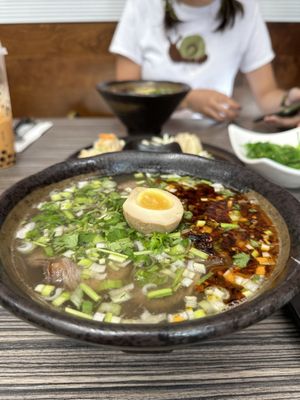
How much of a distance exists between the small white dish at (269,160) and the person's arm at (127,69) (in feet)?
4.33

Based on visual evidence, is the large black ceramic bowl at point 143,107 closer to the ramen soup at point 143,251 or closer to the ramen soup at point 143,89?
the ramen soup at point 143,89

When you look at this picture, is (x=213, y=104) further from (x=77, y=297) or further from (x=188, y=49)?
(x=77, y=297)

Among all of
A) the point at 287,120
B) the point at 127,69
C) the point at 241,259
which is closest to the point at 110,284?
the point at 241,259

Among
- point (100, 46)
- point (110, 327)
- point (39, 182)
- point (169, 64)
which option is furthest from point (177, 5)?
point (110, 327)

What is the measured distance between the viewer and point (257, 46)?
3326 millimetres

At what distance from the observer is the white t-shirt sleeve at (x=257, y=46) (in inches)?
129

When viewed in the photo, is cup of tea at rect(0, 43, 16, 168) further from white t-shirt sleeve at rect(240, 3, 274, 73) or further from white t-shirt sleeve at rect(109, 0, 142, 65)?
white t-shirt sleeve at rect(240, 3, 274, 73)

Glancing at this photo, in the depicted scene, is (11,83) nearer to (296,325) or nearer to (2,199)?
(2,199)

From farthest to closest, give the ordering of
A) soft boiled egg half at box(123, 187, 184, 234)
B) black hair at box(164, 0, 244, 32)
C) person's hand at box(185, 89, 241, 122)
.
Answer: black hair at box(164, 0, 244, 32) < person's hand at box(185, 89, 241, 122) < soft boiled egg half at box(123, 187, 184, 234)

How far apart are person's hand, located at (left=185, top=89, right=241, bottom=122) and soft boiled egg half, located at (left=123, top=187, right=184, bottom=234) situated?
1.63 meters

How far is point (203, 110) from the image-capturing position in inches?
108

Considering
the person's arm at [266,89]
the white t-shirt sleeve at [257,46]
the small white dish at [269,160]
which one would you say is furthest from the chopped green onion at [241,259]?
the white t-shirt sleeve at [257,46]

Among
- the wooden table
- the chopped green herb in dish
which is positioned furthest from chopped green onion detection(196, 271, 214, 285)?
the chopped green herb in dish

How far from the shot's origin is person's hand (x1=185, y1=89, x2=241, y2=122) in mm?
2629
